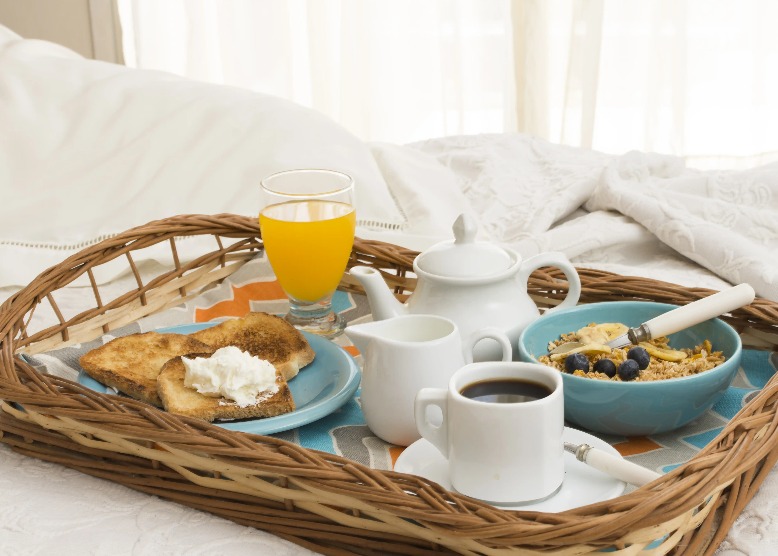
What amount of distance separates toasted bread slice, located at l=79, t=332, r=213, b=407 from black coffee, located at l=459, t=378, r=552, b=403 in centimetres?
38

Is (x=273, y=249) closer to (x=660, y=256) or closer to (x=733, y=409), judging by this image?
(x=733, y=409)

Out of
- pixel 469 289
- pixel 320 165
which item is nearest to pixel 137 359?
pixel 469 289

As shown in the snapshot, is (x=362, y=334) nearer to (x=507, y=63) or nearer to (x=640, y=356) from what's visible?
(x=640, y=356)

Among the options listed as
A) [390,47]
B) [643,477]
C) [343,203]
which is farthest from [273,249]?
[390,47]

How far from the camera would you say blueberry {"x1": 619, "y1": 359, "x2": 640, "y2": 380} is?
0.96 m

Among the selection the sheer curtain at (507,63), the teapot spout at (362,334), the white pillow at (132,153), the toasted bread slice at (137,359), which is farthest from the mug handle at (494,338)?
the sheer curtain at (507,63)

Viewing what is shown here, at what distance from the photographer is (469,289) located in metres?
1.04

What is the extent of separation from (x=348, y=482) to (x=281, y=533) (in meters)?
0.12

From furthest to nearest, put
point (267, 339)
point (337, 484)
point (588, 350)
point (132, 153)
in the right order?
1. point (132, 153)
2. point (267, 339)
3. point (588, 350)
4. point (337, 484)

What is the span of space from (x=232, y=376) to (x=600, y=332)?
414 millimetres

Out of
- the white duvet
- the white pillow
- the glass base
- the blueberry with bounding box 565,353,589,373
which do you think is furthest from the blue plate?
the white pillow

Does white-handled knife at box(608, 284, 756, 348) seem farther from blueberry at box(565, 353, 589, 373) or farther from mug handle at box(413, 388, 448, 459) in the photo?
mug handle at box(413, 388, 448, 459)

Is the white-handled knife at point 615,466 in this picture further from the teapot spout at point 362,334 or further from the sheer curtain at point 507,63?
the sheer curtain at point 507,63

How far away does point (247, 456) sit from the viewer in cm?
78
